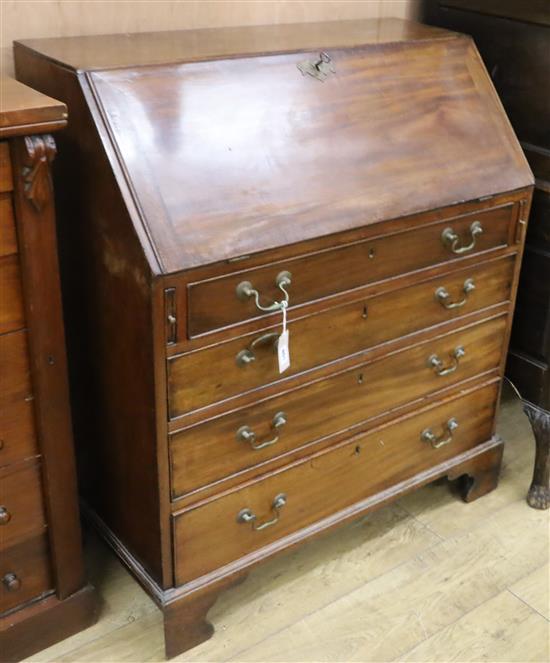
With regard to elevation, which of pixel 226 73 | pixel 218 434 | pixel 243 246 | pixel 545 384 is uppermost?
pixel 226 73

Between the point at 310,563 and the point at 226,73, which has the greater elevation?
the point at 226,73

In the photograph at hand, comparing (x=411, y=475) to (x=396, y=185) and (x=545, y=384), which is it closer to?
(x=545, y=384)

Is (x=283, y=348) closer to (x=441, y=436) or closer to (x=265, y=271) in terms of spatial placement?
(x=265, y=271)

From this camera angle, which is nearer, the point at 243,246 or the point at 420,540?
the point at 243,246

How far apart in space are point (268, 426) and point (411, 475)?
0.51 meters

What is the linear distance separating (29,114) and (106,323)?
44 centimetres

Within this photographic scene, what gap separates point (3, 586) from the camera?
5.24 feet

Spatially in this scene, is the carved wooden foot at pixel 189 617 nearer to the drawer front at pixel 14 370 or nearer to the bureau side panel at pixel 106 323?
the bureau side panel at pixel 106 323

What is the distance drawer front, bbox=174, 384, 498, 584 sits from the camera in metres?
1.65

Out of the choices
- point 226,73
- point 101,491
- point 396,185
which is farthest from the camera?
point 101,491

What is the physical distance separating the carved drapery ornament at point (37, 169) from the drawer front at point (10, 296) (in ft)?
0.35

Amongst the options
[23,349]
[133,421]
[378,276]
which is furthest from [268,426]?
[23,349]

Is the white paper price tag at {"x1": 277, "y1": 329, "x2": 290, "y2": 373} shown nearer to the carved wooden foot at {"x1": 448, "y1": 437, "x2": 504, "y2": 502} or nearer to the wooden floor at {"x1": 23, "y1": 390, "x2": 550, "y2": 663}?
the wooden floor at {"x1": 23, "y1": 390, "x2": 550, "y2": 663}

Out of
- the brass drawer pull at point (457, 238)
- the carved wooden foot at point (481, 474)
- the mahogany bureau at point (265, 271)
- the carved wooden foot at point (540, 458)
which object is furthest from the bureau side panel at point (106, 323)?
the carved wooden foot at point (540, 458)
